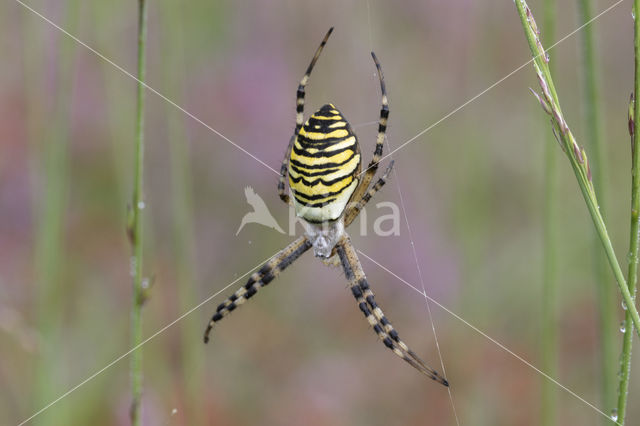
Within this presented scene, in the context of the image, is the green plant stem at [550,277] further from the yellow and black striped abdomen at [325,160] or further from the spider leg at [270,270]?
the spider leg at [270,270]

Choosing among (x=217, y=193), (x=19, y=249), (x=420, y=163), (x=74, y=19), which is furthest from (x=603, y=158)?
(x=19, y=249)

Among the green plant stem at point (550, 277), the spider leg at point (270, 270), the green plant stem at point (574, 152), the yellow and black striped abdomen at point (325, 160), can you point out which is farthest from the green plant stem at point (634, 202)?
the spider leg at point (270, 270)

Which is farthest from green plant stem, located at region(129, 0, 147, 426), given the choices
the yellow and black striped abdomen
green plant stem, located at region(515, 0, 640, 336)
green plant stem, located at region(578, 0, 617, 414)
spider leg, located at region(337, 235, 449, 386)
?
spider leg, located at region(337, 235, 449, 386)

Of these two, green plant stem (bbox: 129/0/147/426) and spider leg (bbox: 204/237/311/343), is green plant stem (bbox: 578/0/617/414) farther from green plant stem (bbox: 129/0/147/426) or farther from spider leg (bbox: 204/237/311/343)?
spider leg (bbox: 204/237/311/343)

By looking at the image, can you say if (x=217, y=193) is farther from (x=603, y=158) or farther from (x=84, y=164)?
(x=603, y=158)

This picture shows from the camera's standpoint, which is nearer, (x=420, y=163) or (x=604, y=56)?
(x=420, y=163)

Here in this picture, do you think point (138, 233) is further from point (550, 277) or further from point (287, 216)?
point (287, 216)

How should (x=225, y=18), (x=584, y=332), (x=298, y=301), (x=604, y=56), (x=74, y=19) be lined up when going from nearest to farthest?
(x=74, y=19) < (x=584, y=332) < (x=298, y=301) < (x=225, y=18) < (x=604, y=56)
